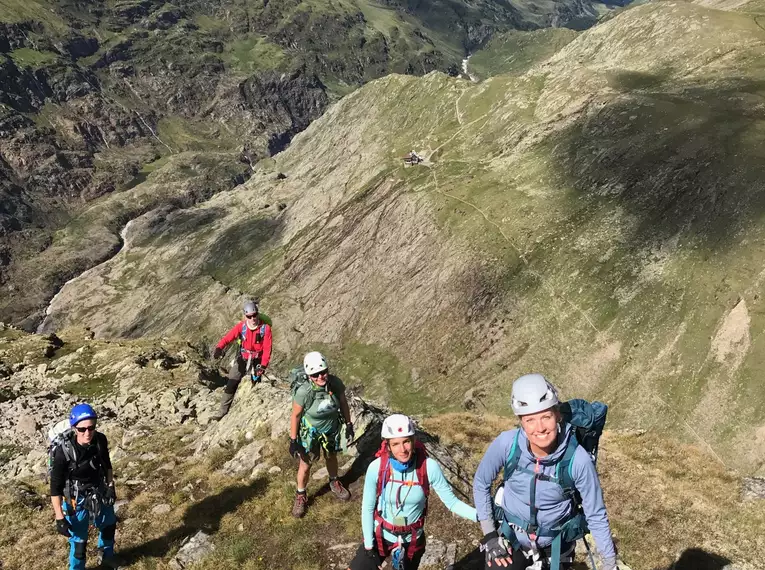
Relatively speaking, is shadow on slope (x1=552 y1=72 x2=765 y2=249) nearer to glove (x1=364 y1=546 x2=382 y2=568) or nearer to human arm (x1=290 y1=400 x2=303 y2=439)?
human arm (x1=290 y1=400 x2=303 y2=439)

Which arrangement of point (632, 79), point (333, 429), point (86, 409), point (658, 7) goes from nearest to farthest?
point (86, 409), point (333, 429), point (632, 79), point (658, 7)

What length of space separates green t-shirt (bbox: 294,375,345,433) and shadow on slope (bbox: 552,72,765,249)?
87141mm

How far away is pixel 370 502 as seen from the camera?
9.87 meters

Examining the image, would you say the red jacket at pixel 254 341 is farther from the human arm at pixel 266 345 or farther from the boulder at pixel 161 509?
the boulder at pixel 161 509

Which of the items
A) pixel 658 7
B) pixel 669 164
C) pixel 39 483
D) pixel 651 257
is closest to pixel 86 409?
pixel 39 483

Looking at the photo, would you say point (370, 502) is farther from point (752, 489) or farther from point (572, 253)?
point (572, 253)

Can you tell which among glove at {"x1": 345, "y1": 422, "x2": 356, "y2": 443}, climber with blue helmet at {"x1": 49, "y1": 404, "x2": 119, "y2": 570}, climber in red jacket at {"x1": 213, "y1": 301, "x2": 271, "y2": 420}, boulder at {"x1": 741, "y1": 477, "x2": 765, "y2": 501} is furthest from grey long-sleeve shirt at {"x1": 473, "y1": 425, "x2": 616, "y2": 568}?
boulder at {"x1": 741, "y1": 477, "x2": 765, "y2": 501}

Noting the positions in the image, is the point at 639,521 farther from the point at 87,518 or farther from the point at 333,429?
the point at 87,518

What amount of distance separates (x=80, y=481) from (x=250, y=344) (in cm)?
1043

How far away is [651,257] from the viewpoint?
88000 millimetres

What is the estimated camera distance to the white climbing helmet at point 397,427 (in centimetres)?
938

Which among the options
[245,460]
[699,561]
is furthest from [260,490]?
[699,561]

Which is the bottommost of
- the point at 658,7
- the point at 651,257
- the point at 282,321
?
the point at 282,321

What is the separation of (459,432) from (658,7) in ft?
579
